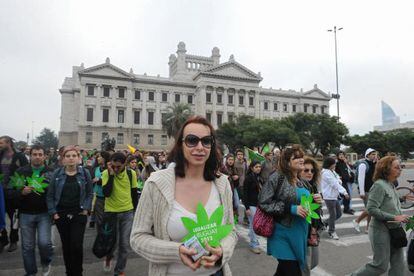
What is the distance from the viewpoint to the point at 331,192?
704cm

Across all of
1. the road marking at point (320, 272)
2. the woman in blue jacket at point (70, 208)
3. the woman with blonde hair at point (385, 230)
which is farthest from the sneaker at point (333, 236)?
the woman in blue jacket at point (70, 208)

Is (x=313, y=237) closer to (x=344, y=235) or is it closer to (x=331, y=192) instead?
(x=331, y=192)

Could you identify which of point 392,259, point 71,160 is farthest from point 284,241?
point 71,160

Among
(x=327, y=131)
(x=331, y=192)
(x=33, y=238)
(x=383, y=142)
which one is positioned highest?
(x=327, y=131)

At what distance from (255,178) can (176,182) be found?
179 inches

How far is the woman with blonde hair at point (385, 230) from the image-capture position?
3.62 meters

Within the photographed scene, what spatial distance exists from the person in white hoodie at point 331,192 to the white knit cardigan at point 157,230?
567 cm

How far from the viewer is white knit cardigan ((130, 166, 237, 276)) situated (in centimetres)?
174

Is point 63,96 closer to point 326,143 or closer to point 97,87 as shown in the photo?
point 97,87

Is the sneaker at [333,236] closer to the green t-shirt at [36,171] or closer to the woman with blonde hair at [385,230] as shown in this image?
the woman with blonde hair at [385,230]

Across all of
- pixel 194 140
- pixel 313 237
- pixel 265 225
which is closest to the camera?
pixel 194 140

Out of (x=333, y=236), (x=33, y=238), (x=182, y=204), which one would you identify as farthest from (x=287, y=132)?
(x=182, y=204)

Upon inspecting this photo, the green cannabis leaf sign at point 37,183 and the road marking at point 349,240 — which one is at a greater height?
the green cannabis leaf sign at point 37,183

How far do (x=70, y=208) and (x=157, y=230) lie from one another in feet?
9.10
